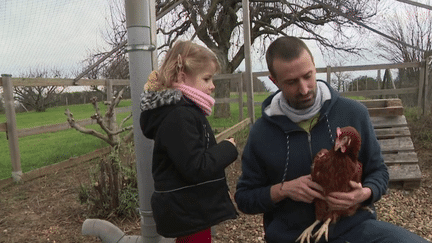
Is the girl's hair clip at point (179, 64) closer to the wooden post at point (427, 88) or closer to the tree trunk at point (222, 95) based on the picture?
the wooden post at point (427, 88)

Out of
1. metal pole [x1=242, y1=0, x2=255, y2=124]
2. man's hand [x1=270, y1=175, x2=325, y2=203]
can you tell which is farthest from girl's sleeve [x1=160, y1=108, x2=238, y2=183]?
metal pole [x1=242, y1=0, x2=255, y2=124]

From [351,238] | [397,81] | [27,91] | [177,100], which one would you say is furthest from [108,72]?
[397,81]

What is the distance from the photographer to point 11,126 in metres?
4.32

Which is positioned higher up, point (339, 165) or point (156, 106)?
point (156, 106)

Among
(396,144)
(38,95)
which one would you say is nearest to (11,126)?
(38,95)

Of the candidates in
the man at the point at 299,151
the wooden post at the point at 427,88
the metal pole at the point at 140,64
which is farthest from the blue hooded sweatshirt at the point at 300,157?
the wooden post at the point at 427,88

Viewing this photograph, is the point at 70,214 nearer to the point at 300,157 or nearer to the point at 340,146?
the point at 300,157

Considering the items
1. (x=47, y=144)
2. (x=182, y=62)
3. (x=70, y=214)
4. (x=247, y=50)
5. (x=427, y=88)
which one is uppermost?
(x=247, y=50)

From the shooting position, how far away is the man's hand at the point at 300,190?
1.17 m

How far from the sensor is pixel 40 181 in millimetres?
4371

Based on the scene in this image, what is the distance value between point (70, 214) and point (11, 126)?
1.96 metres

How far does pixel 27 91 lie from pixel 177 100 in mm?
5020

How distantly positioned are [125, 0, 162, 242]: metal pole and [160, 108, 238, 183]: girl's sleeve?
48cm

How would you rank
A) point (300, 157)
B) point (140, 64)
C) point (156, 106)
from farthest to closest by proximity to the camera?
point (140, 64)
point (156, 106)
point (300, 157)
